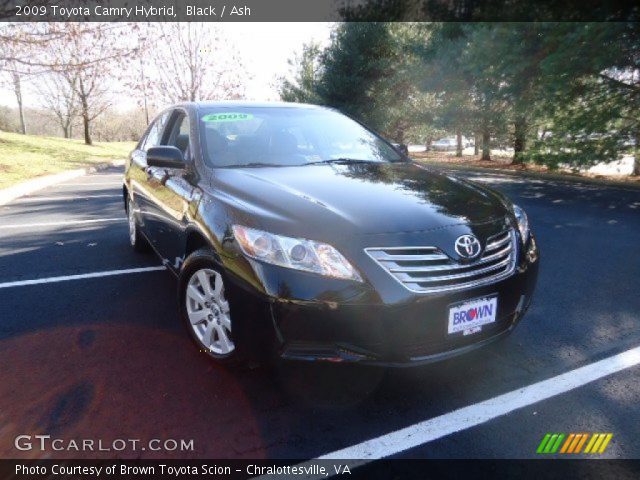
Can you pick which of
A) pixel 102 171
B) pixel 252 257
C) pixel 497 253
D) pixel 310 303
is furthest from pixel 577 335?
pixel 102 171

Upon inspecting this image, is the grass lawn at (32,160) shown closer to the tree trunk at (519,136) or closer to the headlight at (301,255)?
the headlight at (301,255)

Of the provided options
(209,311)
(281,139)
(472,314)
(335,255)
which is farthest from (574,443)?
(281,139)

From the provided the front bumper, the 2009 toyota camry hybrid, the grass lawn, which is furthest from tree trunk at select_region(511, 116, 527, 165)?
the front bumper

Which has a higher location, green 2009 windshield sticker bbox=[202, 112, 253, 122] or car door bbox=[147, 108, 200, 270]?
green 2009 windshield sticker bbox=[202, 112, 253, 122]

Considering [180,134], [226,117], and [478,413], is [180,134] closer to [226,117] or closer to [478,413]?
[226,117]

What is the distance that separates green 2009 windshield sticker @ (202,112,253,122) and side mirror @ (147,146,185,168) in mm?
459

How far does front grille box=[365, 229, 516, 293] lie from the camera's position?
2275mm

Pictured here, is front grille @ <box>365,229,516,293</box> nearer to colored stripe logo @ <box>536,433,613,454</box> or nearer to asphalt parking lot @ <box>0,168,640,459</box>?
asphalt parking lot @ <box>0,168,640,459</box>

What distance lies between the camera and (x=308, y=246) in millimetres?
2295

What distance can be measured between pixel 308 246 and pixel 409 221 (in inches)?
22.3

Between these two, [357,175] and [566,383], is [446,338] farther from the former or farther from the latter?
[357,175]

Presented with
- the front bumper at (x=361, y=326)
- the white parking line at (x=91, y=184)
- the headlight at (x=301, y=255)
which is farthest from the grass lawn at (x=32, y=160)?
the front bumper at (x=361, y=326)

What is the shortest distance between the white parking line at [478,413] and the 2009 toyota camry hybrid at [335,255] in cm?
33

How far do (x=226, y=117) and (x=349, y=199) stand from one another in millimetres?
1536
